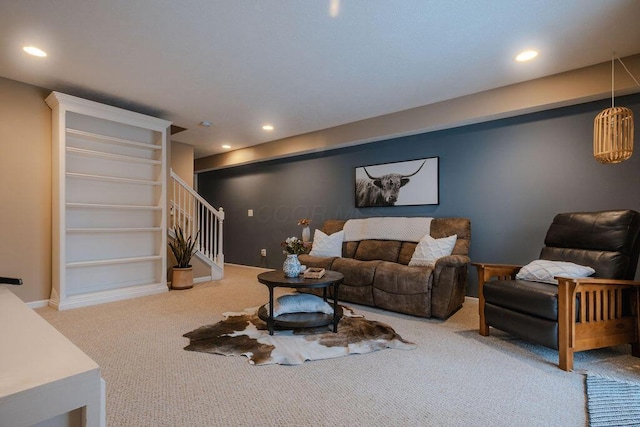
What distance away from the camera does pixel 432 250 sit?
3.46 meters

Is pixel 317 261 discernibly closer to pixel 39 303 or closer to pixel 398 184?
pixel 398 184

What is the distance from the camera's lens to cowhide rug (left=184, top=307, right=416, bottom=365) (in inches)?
89.2

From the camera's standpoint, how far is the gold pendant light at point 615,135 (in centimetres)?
244

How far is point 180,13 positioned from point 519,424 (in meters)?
3.10

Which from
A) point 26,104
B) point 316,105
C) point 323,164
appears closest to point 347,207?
point 323,164

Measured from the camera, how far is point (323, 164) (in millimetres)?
5328

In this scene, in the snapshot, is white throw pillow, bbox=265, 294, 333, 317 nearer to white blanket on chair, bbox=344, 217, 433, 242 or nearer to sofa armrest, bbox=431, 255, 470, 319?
sofa armrest, bbox=431, 255, 470, 319

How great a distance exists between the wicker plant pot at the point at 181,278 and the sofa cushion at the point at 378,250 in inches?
91.1

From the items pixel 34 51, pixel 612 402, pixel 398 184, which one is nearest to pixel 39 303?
pixel 34 51

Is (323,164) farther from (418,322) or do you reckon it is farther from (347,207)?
(418,322)

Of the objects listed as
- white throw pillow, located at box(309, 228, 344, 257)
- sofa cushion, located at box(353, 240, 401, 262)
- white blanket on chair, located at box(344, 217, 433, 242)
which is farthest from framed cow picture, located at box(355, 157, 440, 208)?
white throw pillow, located at box(309, 228, 344, 257)

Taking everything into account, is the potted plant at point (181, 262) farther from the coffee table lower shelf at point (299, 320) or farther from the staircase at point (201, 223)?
the coffee table lower shelf at point (299, 320)

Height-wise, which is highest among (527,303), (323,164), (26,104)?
(26,104)

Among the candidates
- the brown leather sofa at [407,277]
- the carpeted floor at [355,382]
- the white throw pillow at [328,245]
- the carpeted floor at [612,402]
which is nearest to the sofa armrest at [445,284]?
the brown leather sofa at [407,277]
